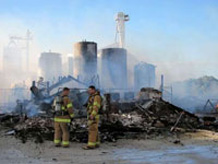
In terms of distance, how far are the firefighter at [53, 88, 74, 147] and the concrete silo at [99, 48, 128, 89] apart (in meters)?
28.8

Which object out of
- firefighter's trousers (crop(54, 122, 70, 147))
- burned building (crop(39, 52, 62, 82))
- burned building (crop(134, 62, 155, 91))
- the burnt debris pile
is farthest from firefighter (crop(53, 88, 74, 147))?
burned building (crop(39, 52, 62, 82))

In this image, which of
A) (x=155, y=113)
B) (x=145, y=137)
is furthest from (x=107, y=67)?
(x=145, y=137)

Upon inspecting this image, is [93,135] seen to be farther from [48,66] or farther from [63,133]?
[48,66]

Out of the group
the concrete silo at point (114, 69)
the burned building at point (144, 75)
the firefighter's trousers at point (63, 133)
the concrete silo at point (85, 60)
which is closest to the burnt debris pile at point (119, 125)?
the firefighter's trousers at point (63, 133)

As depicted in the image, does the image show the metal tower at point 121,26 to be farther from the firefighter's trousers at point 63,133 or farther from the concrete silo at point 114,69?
the firefighter's trousers at point 63,133

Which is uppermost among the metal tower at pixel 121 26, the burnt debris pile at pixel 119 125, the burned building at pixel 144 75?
the metal tower at pixel 121 26

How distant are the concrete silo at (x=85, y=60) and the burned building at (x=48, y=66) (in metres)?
6.52

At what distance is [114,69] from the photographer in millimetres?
36969

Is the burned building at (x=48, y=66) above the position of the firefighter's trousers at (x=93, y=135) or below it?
above

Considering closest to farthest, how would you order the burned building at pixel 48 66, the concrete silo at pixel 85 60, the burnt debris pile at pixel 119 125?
the burnt debris pile at pixel 119 125, the concrete silo at pixel 85 60, the burned building at pixel 48 66

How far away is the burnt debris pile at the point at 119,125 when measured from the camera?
28.7 feet

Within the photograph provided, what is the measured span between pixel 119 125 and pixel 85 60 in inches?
1022

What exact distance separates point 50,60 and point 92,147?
115ft

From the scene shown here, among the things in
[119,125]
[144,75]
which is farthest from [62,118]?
[144,75]
